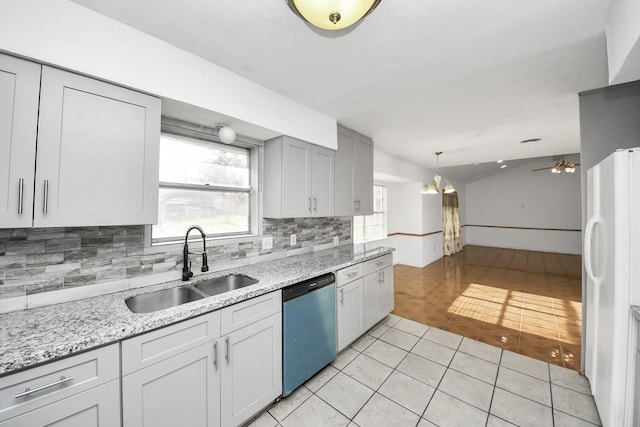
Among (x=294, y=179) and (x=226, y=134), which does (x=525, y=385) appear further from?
(x=226, y=134)

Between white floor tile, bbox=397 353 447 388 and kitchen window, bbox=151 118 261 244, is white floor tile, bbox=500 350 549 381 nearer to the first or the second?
white floor tile, bbox=397 353 447 388

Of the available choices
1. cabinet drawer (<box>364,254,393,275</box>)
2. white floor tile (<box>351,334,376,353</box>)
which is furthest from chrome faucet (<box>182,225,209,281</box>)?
white floor tile (<box>351,334,376,353</box>)

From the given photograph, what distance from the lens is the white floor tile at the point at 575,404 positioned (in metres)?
1.67

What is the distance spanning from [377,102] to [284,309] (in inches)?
80.7

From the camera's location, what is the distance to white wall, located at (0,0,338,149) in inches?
43.3

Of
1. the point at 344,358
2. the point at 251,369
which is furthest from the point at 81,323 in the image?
the point at 344,358

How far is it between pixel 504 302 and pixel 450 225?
3.89 meters

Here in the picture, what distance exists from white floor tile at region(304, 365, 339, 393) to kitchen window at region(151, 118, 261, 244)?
144 cm

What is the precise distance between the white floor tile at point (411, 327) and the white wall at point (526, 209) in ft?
24.9

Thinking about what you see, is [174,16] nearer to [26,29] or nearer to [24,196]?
[26,29]

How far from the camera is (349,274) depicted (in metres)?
2.35

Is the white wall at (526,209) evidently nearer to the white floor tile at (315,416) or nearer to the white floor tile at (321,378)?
the white floor tile at (321,378)

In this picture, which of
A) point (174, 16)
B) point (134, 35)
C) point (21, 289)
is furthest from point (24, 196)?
point (174, 16)

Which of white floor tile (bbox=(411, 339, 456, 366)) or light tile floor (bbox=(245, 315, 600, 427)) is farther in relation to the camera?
white floor tile (bbox=(411, 339, 456, 366))
